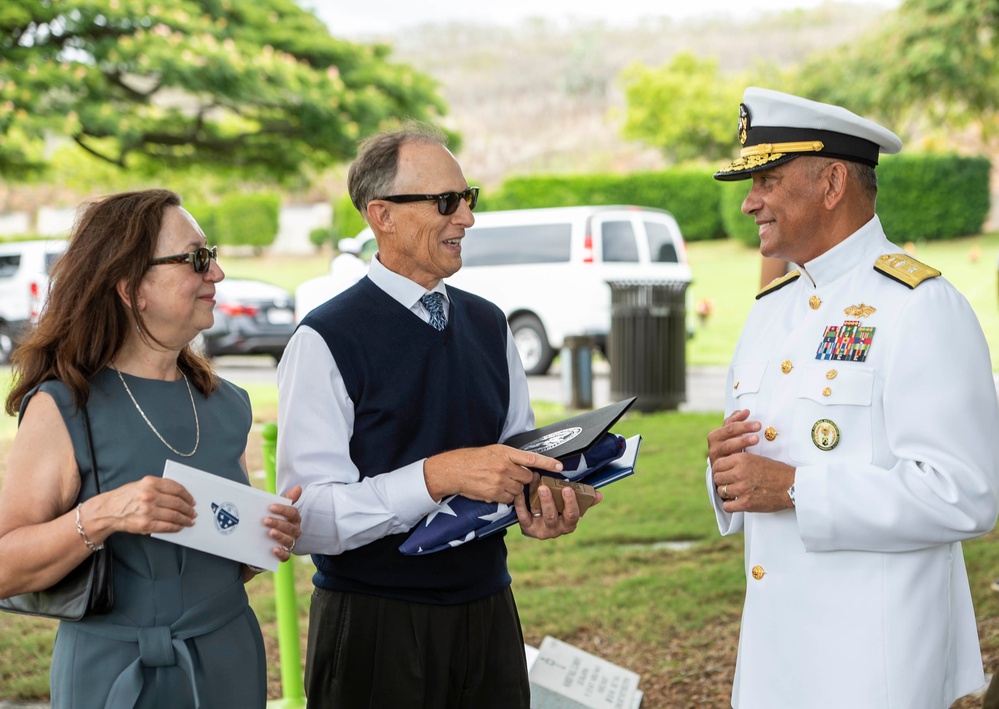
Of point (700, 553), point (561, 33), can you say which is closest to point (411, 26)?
Result: point (561, 33)

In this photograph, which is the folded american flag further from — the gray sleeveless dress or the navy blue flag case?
the gray sleeveless dress

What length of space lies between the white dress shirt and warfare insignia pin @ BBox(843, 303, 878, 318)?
38.9 inches

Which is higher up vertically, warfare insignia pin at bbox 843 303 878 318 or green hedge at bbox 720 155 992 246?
green hedge at bbox 720 155 992 246

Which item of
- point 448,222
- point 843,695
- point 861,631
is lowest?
point 843,695

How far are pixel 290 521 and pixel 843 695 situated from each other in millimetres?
1217

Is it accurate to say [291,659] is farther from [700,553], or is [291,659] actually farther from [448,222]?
[700,553]

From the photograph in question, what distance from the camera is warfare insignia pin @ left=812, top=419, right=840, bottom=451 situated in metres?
2.28

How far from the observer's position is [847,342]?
2318mm

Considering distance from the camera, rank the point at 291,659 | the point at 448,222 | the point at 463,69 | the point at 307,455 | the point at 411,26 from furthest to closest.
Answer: the point at 411,26 → the point at 463,69 → the point at 291,659 → the point at 448,222 → the point at 307,455

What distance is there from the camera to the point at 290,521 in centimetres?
230

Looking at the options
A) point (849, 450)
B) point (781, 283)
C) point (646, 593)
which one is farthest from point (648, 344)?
point (849, 450)

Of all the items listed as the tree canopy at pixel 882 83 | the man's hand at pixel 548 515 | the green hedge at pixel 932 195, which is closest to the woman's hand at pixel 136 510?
the man's hand at pixel 548 515

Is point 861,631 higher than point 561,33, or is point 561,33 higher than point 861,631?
point 561,33

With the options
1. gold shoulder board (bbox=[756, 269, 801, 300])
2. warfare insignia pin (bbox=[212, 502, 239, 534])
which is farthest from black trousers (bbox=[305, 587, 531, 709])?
gold shoulder board (bbox=[756, 269, 801, 300])
